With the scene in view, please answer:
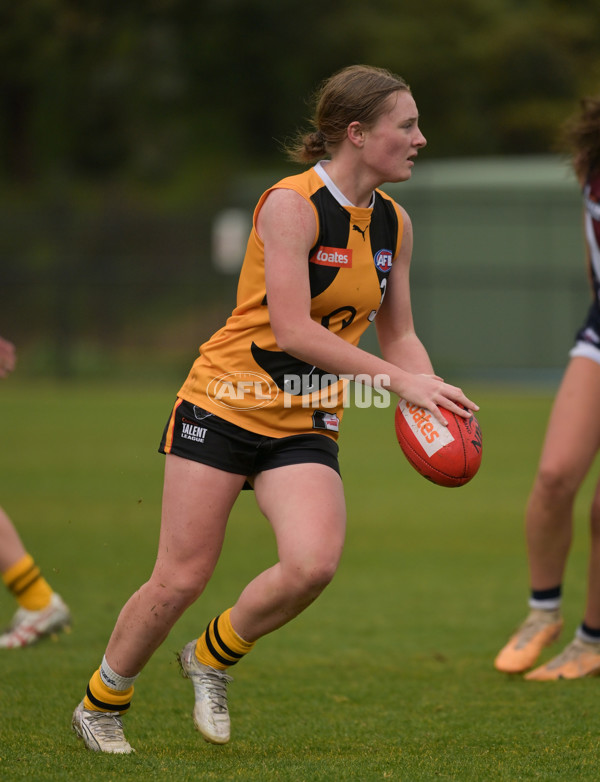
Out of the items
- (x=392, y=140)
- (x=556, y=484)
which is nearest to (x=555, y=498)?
(x=556, y=484)

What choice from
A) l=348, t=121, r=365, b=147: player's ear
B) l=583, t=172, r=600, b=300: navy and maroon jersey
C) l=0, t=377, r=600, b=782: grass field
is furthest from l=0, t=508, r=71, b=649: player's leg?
l=583, t=172, r=600, b=300: navy and maroon jersey

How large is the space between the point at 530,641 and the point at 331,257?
7.09 ft

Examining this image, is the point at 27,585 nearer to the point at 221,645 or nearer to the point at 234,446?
the point at 221,645

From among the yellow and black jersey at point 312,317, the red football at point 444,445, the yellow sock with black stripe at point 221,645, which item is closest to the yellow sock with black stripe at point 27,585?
the yellow sock with black stripe at point 221,645

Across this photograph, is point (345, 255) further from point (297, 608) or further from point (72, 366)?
point (72, 366)

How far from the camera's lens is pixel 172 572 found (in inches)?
135

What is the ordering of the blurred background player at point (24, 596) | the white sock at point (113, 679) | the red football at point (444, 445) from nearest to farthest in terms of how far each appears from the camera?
the red football at point (444, 445), the white sock at point (113, 679), the blurred background player at point (24, 596)

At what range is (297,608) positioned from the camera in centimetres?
338

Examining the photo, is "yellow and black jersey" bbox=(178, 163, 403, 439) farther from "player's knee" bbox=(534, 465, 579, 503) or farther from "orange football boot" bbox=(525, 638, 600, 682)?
"orange football boot" bbox=(525, 638, 600, 682)

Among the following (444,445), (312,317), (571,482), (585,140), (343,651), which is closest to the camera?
(444,445)

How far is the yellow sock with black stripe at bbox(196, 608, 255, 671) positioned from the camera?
3.48 m

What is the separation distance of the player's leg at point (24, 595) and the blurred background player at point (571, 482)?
2.11 meters

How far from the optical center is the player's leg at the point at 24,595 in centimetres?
529

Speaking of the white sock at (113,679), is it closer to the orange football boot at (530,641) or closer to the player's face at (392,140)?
the player's face at (392,140)
